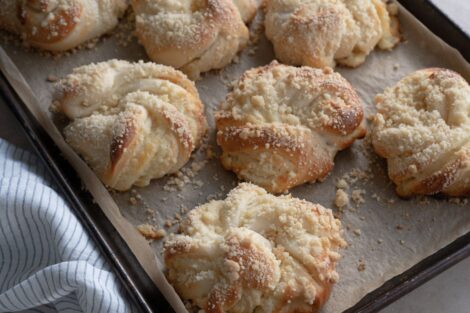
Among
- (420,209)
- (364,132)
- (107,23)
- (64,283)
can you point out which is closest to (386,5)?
(364,132)

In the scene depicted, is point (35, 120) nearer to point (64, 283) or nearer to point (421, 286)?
point (64, 283)

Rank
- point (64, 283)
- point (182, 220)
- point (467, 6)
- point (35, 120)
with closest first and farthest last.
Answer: point (64, 283), point (182, 220), point (35, 120), point (467, 6)

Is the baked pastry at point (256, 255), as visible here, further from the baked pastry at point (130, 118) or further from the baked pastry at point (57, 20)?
the baked pastry at point (57, 20)

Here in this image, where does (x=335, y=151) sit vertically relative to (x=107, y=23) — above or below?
above

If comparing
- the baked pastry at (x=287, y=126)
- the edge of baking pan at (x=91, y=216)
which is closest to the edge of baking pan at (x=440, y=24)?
the baked pastry at (x=287, y=126)

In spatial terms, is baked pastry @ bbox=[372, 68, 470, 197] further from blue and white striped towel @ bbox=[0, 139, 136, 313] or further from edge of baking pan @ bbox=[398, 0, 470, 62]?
blue and white striped towel @ bbox=[0, 139, 136, 313]

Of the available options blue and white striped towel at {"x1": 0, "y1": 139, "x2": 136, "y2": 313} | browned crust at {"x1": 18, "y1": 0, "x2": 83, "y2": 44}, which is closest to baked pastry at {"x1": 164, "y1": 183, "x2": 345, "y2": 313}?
blue and white striped towel at {"x1": 0, "y1": 139, "x2": 136, "y2": 313}

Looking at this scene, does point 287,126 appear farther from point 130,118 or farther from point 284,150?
point 130,118

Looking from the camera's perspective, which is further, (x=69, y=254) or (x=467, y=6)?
(x=467, y=6)
